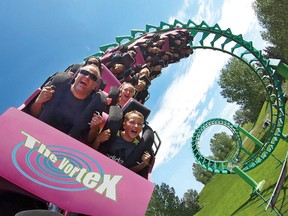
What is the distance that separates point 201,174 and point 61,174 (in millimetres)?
45498

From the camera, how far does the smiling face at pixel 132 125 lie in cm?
397

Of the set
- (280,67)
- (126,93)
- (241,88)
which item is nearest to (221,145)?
(241,88)

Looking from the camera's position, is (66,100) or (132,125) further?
(132,125)

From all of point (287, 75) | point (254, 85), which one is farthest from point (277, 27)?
point (287, 75)

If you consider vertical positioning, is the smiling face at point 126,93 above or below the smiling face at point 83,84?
above

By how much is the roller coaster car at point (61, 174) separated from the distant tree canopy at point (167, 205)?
1018 inches

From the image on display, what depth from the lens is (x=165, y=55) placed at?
1052cm

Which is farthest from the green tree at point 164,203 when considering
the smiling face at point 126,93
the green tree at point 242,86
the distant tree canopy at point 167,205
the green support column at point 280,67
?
the smiling face at point 126,93

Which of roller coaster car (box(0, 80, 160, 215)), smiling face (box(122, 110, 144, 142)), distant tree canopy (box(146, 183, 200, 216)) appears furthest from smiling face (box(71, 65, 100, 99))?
distant tree canopy (box(146, 183, 200, 216))

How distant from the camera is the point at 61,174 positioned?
2.81 m

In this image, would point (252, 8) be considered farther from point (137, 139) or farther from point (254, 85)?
point (137, 139)

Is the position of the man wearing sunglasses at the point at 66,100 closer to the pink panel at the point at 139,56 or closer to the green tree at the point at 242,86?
the pink panel at the point at 139,56

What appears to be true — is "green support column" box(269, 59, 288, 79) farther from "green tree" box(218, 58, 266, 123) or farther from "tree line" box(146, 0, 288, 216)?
"green tree" box(218, 58, 266, 123)

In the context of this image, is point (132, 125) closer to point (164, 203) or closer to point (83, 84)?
point (83, 84)
